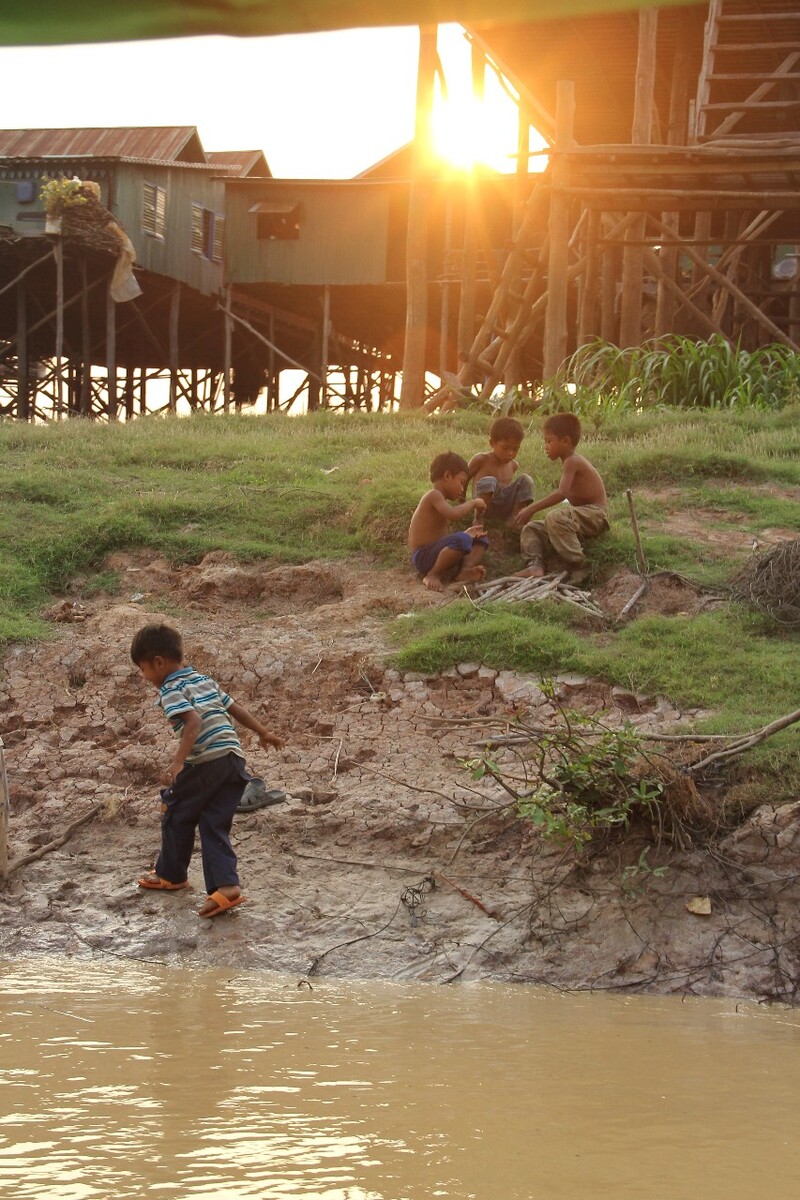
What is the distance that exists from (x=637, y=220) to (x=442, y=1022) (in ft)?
39.4

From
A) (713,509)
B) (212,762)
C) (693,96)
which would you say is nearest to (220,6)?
(212,762)

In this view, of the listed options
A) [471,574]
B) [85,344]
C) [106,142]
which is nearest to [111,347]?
[85,344]

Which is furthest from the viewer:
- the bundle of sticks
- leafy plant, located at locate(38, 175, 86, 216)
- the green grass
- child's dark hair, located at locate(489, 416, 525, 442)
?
leafy plant, located at locate(38, 175, 86, 216)

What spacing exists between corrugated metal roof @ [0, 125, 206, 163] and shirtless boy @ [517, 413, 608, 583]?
742 inches

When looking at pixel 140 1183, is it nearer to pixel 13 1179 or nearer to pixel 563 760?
pixel 13 1179

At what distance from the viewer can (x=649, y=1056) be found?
389 centimetres

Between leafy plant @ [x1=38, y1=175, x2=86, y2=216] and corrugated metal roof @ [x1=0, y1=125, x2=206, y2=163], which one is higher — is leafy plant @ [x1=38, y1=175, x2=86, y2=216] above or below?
below

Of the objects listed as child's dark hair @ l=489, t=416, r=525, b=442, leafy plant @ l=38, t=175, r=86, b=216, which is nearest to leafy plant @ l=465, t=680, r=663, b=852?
child's dark hair @ l=489, t=416, r=525, b=442

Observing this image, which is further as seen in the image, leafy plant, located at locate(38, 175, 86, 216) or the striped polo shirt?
leafy plant, located at locate(38, 175, 86, 216)

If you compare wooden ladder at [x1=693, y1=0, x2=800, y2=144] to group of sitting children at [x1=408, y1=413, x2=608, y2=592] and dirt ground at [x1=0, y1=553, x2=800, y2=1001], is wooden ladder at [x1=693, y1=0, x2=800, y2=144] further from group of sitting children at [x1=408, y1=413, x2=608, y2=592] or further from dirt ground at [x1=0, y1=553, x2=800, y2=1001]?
dirt ground at [x1=0, y1=553, x2=800, y2=1001]

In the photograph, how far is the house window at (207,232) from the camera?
81.2ft

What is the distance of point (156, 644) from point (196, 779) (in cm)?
53

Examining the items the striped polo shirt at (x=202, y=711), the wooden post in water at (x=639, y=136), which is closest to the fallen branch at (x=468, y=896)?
the striped polo shirt at (x=202, y=711)

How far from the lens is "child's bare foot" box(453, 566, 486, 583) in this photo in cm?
793
